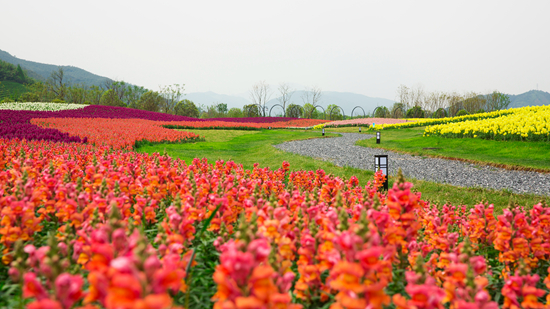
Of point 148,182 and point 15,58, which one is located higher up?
point 15,58

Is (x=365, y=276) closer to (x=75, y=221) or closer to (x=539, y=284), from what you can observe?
(x=75, y=221)

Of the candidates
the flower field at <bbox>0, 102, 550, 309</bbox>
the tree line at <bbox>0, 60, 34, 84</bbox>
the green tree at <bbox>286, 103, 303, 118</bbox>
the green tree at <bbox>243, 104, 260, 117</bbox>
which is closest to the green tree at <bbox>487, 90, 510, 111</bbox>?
the green tree at <bbox>286, 103, 303, 118</bbox>

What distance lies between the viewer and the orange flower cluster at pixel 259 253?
3.26ft

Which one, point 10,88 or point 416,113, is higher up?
point 10,88

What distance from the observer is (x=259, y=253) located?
1058 millimetres

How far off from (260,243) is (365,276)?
1.45 ft

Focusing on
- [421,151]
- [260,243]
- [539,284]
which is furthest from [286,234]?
[421,151]

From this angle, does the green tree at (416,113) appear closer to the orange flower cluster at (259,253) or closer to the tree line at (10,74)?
the orange flower cluster at (259,253)

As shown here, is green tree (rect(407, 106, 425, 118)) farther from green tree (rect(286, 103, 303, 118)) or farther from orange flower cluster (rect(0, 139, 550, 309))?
orange flower cluster (rect(0, 139, 550, 309))

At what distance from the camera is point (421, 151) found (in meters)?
12.0

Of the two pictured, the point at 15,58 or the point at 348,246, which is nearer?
the point at 348,246

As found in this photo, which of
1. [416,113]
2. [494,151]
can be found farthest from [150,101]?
[494,151]

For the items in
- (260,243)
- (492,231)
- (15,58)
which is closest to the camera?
(260,243)

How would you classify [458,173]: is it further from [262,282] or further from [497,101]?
[497,101]
